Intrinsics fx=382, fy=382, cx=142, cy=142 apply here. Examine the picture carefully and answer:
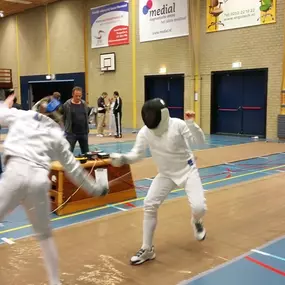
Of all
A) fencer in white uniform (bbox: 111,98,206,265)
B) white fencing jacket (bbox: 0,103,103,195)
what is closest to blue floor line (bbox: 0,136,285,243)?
fencer in white uniform (bbox: 111,98,206,265)

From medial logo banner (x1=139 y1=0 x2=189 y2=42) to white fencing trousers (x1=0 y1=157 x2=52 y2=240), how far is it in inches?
517

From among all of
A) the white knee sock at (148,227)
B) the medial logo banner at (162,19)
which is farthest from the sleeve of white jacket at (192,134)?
the medial logo banner at (162,19)

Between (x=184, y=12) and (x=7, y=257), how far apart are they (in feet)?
42.6

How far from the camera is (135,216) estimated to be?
15.8 feet

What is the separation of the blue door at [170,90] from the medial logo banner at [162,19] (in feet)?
5.41

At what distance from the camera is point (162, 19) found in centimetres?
1546

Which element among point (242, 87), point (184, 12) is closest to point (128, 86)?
point (184, 12)

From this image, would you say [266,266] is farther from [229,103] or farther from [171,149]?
[229,103]

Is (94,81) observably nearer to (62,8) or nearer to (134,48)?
(134,48)

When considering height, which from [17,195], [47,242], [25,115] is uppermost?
Answer: [25,115]

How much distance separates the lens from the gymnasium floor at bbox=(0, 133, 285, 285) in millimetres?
3184

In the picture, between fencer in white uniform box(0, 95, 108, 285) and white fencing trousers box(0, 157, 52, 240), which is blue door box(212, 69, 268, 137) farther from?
white fencing trousers box(0, 157, 52, 240)

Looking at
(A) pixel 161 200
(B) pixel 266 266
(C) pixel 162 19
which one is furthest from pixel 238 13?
(B) pixel 266 266

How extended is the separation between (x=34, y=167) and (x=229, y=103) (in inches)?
489
